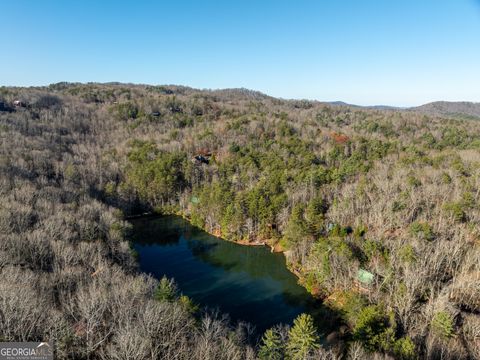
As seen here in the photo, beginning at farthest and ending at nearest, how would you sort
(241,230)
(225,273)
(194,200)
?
(194,200) → (241,230) → (225,273)

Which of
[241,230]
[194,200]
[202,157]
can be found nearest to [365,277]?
[241,230]

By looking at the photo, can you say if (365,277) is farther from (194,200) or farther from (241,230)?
(194,200)

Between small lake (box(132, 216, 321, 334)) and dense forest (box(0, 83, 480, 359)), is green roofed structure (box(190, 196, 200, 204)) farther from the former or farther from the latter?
small lake (box(132, 216, 321, 334))

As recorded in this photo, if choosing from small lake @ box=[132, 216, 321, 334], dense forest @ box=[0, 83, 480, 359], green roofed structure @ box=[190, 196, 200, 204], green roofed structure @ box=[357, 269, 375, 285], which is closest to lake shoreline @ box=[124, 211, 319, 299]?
dense forest @ box=[0, 83, 480, 359]

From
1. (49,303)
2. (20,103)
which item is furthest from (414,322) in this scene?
(20,103)

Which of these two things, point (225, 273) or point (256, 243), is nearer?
point (225, 273)

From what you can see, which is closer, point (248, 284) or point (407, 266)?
point (407, 266)

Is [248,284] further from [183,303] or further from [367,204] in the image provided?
[367,204]
